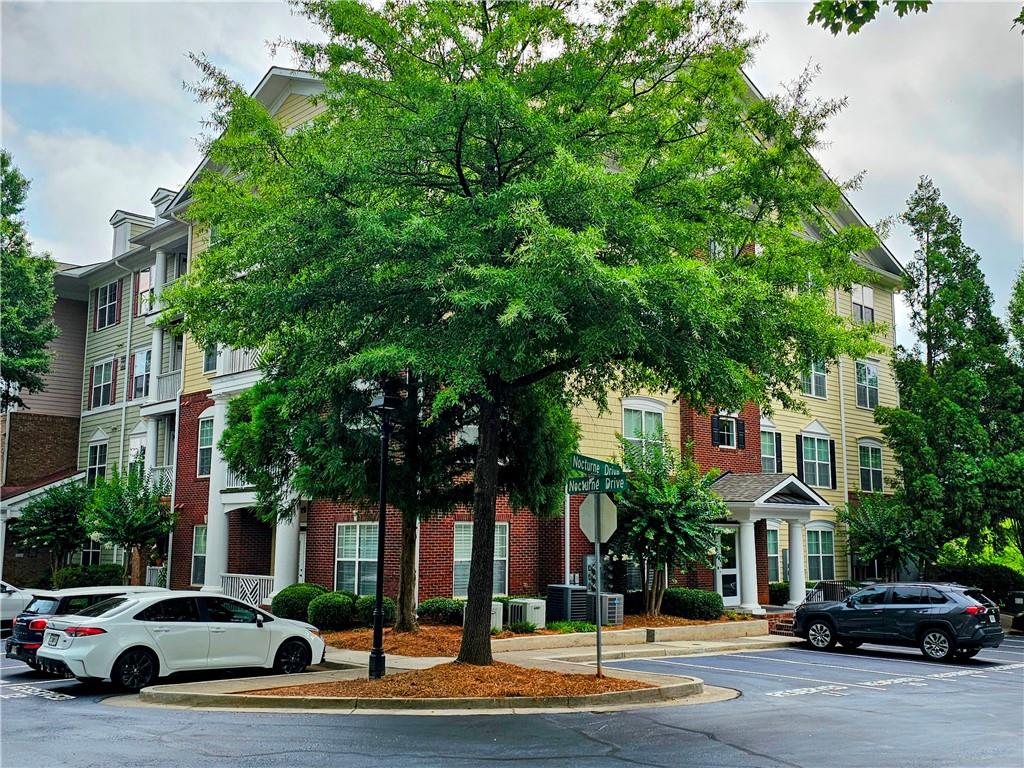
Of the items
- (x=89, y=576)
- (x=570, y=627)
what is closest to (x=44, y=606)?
(x=570, y=627)

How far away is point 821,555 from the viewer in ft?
113

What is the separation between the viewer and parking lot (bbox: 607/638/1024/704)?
52.2 ft

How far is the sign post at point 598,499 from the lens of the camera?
15148 mm

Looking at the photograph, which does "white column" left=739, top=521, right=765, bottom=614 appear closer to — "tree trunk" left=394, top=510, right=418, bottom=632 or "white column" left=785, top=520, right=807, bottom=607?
"white column" left=785, top=520, right=807, bottom=607

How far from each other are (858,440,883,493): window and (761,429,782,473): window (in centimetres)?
565

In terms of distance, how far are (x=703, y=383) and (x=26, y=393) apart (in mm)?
31312

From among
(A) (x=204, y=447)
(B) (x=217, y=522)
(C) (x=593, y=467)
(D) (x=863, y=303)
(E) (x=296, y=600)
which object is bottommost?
(E) (x=296, y=600)

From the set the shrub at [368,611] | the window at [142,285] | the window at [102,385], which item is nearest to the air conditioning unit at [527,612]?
the shrub at [368,611]

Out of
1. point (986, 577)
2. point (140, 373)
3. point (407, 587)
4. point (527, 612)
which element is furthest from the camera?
point (140, 373)

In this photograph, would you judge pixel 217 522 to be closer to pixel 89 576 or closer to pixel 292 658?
pixel 89 576

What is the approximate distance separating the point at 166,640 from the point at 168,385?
63.0ft

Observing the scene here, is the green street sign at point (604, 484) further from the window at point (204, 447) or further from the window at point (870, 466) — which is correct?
the window at point (870, 466)

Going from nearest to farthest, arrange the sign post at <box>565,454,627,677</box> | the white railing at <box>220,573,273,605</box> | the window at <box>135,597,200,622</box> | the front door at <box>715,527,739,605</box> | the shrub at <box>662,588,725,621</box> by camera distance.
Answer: the window at <box>135,597,200,622</box> → the sign post at <box>565,454,627,677</box> → the shrub at <box>662,588,725,621</box> → the white railing at <box>220,573,273,605</box> → the front door at <box>715,527,739,605</box>

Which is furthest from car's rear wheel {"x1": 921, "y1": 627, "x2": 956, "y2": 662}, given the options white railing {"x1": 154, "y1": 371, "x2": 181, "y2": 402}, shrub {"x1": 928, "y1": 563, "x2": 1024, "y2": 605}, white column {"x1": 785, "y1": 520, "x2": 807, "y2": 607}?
white railing {"x1": 154, "y1": 371, "x2": 181, "y2": 402}
